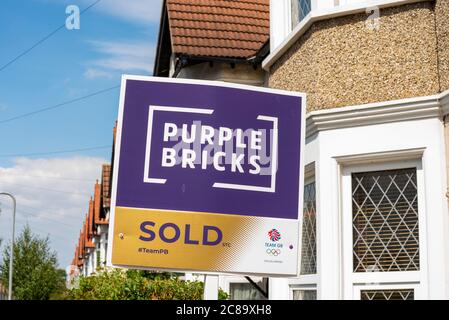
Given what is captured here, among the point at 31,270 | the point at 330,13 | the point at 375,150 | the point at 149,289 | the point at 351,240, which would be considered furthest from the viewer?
the point at 31,270

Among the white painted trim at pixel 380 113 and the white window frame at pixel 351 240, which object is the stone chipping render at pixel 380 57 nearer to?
the white painted trim at pixel 380 113

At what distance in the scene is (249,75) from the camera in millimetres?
12945

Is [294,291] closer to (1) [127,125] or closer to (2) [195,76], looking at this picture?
(1) [127,125]

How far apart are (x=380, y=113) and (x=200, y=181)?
3185 millimetres

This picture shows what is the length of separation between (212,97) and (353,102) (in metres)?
3.19

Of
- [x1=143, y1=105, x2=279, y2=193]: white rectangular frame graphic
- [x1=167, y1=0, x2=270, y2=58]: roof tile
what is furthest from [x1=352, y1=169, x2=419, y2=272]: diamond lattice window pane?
[x1=167, y1=0, x2=270, y2=58]: roof tile

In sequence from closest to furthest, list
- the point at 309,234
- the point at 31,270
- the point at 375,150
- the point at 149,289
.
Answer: the point at 375,150 → the point at 309,234 → the point at 149,289 → the point at 31,270

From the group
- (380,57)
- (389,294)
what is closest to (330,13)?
(380,57)

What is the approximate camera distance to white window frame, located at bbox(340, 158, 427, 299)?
19.5 ft

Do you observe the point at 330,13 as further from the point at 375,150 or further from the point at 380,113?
the point at 375,150

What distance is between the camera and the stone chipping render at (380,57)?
6.13 m

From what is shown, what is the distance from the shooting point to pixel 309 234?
6965mm

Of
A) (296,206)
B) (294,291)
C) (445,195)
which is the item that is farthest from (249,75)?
(296,206)
